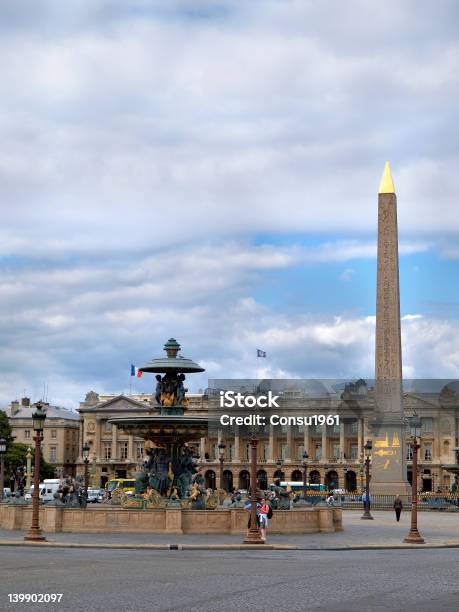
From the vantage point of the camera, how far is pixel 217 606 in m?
16.2

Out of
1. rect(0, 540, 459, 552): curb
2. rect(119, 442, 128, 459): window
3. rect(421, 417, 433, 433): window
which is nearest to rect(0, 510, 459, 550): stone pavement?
rect(0, 540, 459, 552): curb

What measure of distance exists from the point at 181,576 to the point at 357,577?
3.13 meters

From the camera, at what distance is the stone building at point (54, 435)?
181 metres

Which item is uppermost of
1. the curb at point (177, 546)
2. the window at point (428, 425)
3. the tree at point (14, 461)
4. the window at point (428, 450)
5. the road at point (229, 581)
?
the window at point (428, 425)

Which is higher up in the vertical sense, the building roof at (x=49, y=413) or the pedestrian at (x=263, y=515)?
the building roof at (x=49, y=413)

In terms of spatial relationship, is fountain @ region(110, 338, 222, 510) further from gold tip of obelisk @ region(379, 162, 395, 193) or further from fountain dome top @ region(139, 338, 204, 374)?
gold tip of obelisk @ region(379, 162, 395, 193)

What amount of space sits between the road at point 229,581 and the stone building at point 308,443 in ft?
411

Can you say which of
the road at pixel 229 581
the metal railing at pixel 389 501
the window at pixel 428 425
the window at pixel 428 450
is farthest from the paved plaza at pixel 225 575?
the window at pixel 428 450

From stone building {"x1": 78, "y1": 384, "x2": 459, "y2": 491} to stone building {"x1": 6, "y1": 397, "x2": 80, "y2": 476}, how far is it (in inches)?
132

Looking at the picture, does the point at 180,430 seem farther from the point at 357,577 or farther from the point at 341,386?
the point at 341,386

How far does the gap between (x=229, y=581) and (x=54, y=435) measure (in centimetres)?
16631

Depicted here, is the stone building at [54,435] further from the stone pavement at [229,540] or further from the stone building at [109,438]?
the stone pavement at [229,540]

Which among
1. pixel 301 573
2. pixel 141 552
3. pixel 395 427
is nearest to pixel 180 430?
pixel 141 552

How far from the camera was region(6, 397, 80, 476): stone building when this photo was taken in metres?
181
